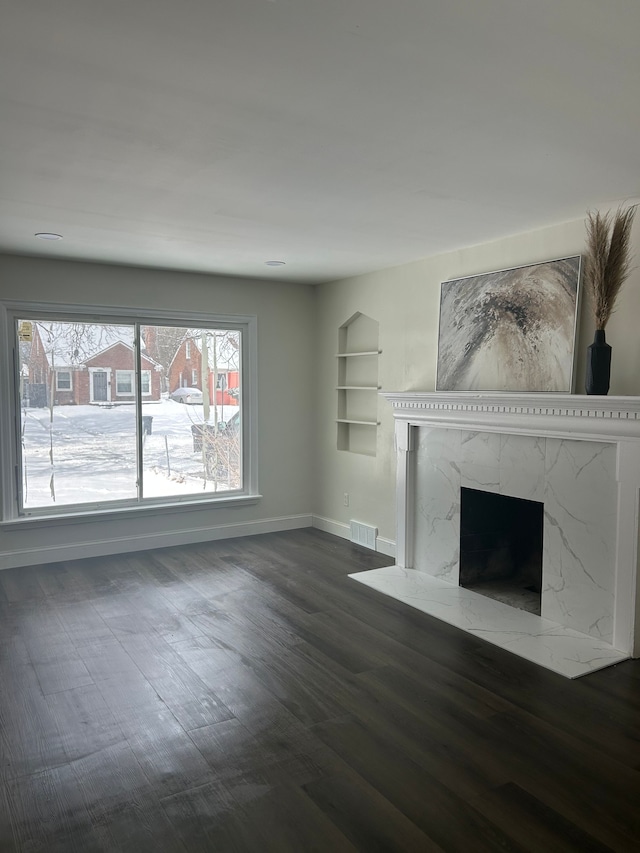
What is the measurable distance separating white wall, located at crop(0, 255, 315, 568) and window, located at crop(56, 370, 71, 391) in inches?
22.9

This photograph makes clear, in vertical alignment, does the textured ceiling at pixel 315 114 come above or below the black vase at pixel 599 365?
above

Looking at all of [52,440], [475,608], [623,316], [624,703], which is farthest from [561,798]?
Answer: [52,440]

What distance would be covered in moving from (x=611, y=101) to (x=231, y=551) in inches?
173

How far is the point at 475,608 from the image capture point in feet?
13.3

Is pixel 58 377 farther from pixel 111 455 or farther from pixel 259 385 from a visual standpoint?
pixel 259 385

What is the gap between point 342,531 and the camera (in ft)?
19.6

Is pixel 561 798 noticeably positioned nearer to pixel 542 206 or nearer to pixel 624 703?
pixel 624 703

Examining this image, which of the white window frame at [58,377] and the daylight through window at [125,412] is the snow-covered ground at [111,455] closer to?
the daylight through window at [125,412]

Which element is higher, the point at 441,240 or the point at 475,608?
the point at 441,240

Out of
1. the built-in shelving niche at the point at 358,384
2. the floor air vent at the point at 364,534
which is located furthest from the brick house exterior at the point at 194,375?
the floor air vent at the point at 364,534

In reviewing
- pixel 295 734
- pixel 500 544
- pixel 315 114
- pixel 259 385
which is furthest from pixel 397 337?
pixel 295 734

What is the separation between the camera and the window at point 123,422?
506 cm

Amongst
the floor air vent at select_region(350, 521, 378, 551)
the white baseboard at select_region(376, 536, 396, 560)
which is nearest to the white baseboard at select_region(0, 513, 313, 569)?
the floor air vent at select_region(350, 521, 378, 551)

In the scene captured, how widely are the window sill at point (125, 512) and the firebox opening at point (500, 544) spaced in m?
2.29
